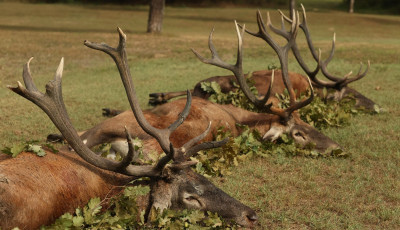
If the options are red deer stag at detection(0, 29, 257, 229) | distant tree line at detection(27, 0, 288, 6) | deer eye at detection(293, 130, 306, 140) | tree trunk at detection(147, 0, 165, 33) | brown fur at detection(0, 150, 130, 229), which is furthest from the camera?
distant tree line at detection(27, 0, 288, 6)

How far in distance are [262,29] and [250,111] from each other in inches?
55.3

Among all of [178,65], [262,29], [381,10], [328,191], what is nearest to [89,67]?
[178,65]

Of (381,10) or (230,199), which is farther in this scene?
(381,10)

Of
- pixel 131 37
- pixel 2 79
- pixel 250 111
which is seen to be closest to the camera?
pixel 250 111

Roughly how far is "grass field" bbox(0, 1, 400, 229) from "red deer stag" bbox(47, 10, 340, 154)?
0.52 metres

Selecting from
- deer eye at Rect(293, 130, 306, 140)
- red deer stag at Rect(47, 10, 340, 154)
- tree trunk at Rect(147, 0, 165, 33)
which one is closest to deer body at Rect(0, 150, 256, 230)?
red deer stag at Rect(47, 10, 340, 154)

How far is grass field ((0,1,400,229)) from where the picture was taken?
5.29 meters

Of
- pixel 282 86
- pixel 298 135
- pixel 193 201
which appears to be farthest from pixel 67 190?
pixel 282 86

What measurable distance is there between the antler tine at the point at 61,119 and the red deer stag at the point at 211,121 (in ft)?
4.71

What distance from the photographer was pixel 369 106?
32.7 ft

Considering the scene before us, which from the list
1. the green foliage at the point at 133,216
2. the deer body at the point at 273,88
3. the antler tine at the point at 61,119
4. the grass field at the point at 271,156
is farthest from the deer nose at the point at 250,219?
the deer body at the point at 273,88

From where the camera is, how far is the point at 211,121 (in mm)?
6484

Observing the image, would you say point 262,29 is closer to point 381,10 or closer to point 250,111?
point 250,111

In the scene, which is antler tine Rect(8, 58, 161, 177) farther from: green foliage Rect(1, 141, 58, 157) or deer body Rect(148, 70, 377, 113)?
deer body Rect(148, 70, 377, 113)
